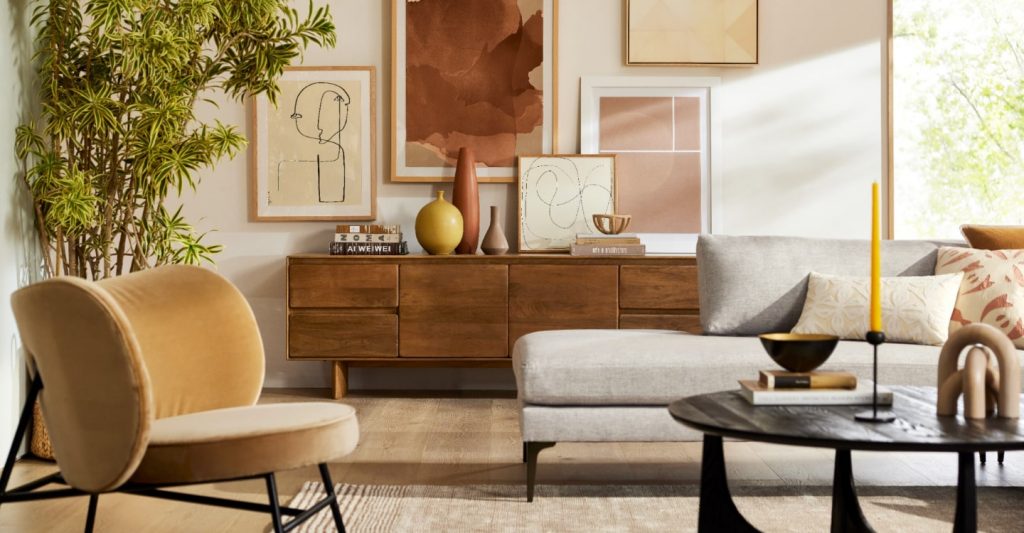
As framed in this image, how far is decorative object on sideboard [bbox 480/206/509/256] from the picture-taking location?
4863 mm

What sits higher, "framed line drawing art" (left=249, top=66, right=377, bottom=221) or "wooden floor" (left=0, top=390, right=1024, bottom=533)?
"framed line drawing art" (left=249, top=66, right=377, bottom=221)

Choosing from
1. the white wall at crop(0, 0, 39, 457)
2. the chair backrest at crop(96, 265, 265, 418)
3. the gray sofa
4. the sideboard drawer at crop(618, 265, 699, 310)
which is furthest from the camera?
the sideboard drawer at crop(618, 265, 699, 310)

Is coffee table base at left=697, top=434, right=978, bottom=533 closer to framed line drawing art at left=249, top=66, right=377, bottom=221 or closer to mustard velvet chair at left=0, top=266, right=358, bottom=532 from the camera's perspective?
mustard velvet chair at left=0, top=266, right=358, bottom=532

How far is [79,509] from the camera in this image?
111 inches

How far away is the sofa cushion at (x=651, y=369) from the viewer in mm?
2908

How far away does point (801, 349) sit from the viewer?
A: 2039mm

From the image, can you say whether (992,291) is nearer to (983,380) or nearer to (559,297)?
(983,380)

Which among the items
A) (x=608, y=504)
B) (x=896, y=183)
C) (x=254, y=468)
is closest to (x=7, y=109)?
(x=254, y=468)

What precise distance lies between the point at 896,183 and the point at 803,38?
0.93 m

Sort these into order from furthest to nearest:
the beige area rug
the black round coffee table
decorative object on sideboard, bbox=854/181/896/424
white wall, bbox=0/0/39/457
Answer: white wall, bbox=0/0/39/457
the beige area rug
decorative object on sideboard, bbox=854/181/896/424
the black round coffee table

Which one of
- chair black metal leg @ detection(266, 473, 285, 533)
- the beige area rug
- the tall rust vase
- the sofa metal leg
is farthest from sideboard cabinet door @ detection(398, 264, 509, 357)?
chair black metal leg @ detection(266, 473, 285, 533)

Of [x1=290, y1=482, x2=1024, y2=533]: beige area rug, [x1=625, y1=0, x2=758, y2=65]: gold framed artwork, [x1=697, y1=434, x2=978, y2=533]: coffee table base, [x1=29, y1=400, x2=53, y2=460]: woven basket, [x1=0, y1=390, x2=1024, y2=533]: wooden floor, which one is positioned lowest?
[x1=0, y1=390, x2=1024, y2=533]: wooden floor

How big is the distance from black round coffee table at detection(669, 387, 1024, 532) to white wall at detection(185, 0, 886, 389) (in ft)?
9.71

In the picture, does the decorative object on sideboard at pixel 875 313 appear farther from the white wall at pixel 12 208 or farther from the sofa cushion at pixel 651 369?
the white wall at pixel 12 208
